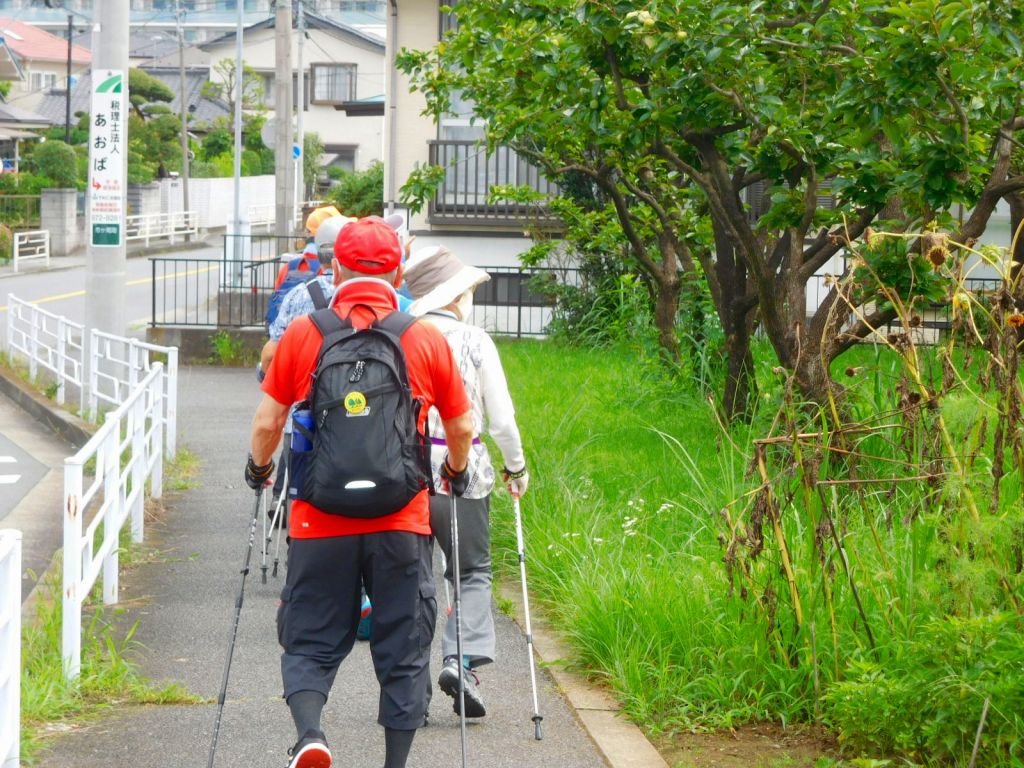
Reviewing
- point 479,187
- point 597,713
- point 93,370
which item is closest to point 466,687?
point 597,713

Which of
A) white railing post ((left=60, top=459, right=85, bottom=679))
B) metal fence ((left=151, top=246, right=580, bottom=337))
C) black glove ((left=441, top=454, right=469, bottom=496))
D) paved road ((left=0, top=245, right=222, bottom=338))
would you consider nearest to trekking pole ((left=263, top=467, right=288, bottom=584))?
white railing post ((left=60, top=459, right=85, bottom=679))

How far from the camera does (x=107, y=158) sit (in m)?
11.3

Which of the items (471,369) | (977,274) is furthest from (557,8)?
(977,274)

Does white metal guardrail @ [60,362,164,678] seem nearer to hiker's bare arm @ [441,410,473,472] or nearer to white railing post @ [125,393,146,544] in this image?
white railing post @ [125,393,146,544]

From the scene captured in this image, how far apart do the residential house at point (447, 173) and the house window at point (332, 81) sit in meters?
45.1

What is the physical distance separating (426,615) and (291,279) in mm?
3599

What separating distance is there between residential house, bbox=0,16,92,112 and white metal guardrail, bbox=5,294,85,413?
51.7 m

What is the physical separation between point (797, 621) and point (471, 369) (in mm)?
1505

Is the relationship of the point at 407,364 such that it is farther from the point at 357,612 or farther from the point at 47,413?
the point at 47,413

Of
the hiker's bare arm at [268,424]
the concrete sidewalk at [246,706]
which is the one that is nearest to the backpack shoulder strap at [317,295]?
the concrete sidewalk at [246,706]

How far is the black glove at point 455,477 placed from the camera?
14.7 ft

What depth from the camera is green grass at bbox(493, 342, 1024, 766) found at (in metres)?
4.28

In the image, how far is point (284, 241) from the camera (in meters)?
25.6

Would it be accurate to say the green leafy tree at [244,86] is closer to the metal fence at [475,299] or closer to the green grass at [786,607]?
the metal fence at [475,299]
